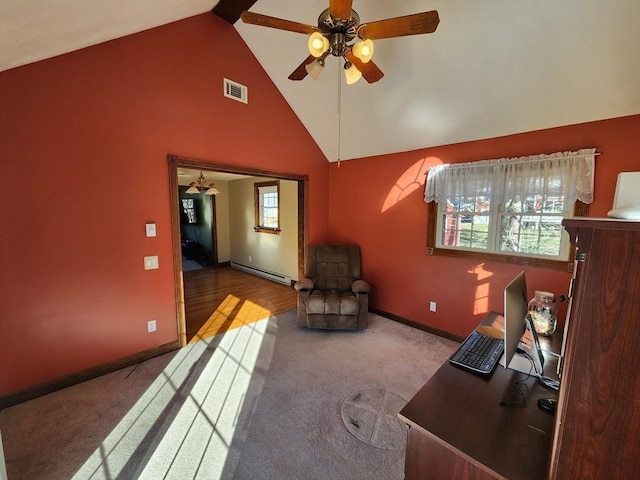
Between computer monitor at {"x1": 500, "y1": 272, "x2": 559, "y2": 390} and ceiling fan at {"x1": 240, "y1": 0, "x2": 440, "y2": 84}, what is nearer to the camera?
computer monitor at {"x1": 500, "y1": 272, "x2": 559, "y2": 390}

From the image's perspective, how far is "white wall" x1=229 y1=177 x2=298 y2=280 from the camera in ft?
17.1

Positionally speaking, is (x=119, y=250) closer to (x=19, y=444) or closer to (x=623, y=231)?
(x=19, y=444)

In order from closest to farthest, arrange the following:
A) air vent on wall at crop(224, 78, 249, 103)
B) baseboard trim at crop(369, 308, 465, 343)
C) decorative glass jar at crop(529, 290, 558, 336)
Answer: decorative glass jar at crop(529, 290, 558, 336) → air vent on wall at crop(224, 78, 249, 103) → baseboard trim at crop(369, 308, 465, 343)

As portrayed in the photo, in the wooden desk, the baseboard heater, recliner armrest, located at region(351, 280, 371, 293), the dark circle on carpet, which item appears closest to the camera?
the wooden desk

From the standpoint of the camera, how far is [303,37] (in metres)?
2.73

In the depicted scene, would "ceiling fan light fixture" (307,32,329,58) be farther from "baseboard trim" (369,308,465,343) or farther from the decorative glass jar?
"baseboard trim" (369,308,465,343)

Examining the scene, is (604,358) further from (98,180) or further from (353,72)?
(98,180)

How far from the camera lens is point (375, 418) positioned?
1963 millimetres

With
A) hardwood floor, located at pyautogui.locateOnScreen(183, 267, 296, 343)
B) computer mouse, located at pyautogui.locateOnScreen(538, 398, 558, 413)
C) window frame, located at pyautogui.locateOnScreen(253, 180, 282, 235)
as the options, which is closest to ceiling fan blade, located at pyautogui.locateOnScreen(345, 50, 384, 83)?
computer mouse, located at pyautogui.locateOnScreen(538, 398, 558, 413)

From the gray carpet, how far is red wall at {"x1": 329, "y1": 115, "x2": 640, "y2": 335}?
0.70 m

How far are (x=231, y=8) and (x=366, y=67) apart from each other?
1.88 m

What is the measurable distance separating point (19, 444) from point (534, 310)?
11.2 feet

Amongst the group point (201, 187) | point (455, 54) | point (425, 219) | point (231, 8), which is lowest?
point (425, 219)

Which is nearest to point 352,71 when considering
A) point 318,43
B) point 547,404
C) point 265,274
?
point 318,43
